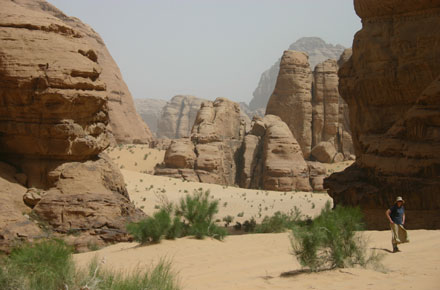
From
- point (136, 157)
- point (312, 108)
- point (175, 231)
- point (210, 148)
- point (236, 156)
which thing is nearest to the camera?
point (175, 231)

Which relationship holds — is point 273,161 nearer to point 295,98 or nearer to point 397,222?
point 295,98

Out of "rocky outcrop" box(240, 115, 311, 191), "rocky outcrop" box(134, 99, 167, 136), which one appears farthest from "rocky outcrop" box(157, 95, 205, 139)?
"rocky outcrop" box(240, 115, 311, 191)

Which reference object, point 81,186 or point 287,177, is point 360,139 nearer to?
point 81,186

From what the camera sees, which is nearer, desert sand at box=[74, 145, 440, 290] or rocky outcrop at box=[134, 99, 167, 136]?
desert sand at box=[74, 145, 440, 290]

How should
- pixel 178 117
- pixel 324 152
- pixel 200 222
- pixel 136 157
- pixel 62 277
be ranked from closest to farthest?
pixel 62 277, pixel 200 222, pixel 136 157, pixel 324 152, pixel 178 117

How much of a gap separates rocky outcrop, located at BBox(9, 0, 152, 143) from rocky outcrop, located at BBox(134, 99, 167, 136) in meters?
53.2

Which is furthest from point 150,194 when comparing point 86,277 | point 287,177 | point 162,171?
point 86,277

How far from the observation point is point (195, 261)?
8.86 meters

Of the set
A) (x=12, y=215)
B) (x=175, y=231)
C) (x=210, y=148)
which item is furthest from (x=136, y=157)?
(x=12, y=215)

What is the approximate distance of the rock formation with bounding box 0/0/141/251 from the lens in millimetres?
10930

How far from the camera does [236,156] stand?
3441 cm

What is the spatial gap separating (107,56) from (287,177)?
2808cm

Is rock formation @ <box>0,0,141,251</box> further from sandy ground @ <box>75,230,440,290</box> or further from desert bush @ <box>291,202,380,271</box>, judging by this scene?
desert bush @ <box>291,202,380,271</box>

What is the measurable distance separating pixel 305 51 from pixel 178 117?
1999 inches
